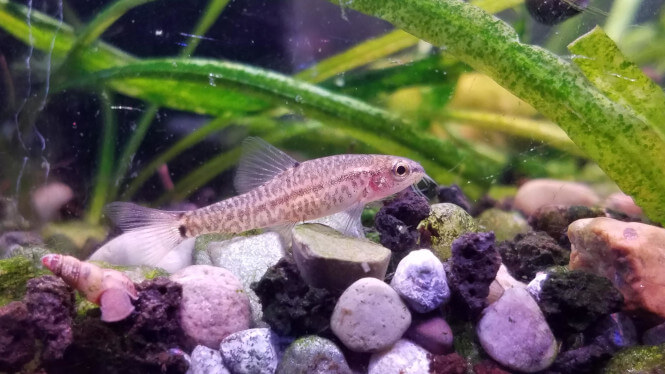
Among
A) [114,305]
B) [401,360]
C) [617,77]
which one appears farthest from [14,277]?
[617,77]

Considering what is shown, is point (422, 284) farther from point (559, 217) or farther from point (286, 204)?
point (559, 217)

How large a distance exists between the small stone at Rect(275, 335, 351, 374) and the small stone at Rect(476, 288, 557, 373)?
857 mm

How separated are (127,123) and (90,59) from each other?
0.80 metres

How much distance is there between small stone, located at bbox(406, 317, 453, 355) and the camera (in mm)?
2609

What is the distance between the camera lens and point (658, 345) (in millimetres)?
2482

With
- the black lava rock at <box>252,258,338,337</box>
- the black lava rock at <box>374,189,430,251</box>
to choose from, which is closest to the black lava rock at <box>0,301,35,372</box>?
the black lava rock at <box>252,258,338,337</box>

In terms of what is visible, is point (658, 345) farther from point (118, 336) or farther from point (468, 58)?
point (118, 336)

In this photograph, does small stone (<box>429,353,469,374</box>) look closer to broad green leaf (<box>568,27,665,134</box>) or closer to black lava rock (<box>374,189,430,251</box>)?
black lava rock (<box>374,189,430,251</box>)

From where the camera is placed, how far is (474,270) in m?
2.70

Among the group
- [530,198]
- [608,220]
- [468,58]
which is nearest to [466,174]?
[530,198]

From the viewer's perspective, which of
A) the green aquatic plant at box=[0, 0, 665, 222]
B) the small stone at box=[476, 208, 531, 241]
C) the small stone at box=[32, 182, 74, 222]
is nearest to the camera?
the small stone at box=[476, 208, 531, 241]

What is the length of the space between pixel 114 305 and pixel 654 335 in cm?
322

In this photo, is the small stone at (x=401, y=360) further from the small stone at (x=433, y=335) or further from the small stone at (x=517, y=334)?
the small stone at (x=517, y=334)

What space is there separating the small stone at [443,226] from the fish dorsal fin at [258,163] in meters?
1.15
